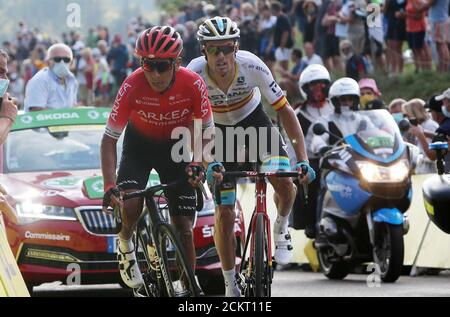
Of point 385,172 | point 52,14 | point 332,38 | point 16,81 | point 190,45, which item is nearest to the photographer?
point 385,172

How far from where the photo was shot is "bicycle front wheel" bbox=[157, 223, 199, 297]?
28.0 ft

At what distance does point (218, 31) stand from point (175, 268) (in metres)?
1.74

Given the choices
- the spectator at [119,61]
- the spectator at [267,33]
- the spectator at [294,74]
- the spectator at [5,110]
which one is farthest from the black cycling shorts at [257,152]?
the spectator at [119,61]

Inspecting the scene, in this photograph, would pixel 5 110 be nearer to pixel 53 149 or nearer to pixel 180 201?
pixel 180 201

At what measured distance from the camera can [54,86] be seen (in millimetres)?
16828

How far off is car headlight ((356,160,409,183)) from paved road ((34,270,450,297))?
3.36 ft

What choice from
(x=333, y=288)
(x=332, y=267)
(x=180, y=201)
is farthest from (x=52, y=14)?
(x=180, y=201)

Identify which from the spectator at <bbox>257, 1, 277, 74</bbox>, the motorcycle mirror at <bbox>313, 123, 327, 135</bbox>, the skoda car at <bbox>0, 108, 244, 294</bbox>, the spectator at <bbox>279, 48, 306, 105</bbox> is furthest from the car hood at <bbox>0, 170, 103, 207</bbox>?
the spectator at <bbox>257, 1, 277, 74</bbox>

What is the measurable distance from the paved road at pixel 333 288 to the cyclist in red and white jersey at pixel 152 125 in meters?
2.66

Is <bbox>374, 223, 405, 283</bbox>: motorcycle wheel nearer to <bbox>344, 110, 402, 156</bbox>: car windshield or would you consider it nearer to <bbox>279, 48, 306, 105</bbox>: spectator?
<bbox>344, 110, 402, 156</bbox>: car windshield

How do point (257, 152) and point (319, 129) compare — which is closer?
point (257, 152)

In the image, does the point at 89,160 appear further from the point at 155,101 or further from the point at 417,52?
the point at 417,52

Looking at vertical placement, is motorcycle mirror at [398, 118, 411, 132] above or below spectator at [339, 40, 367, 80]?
below

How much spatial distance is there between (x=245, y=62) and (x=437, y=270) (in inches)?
219
